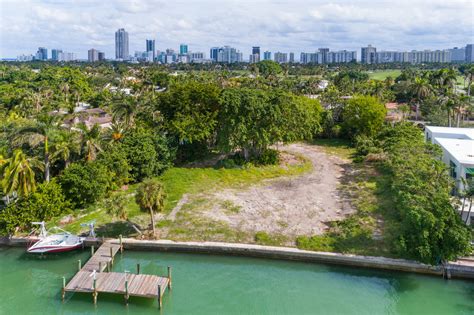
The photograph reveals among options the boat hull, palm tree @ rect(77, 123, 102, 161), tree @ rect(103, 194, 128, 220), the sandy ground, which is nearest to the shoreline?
the boat hull

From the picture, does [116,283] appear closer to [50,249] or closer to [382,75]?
[50,249]

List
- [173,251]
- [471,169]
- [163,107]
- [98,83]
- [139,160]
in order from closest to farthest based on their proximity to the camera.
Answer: [173,251] → [471,169] → [139,160] → [163,107] → [98,83]

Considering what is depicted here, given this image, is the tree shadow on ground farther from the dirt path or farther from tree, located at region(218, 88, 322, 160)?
tree, located at region(218, 88, 322, 160)

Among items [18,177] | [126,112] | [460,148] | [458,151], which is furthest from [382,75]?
[18,177]

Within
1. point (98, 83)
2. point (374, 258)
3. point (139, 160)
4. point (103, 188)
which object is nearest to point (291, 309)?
point (374, 258)

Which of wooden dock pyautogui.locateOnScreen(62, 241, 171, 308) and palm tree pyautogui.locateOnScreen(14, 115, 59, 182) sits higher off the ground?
palm tree pyautogui.locateOnScreen(14, 115, 59, 182)

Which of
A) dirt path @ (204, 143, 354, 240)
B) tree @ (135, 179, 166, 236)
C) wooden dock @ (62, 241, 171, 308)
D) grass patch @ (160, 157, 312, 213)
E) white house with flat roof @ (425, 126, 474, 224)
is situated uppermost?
white house with flat roof @ (425, 126, 474, 224)

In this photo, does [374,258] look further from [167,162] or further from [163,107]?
[163,107]
